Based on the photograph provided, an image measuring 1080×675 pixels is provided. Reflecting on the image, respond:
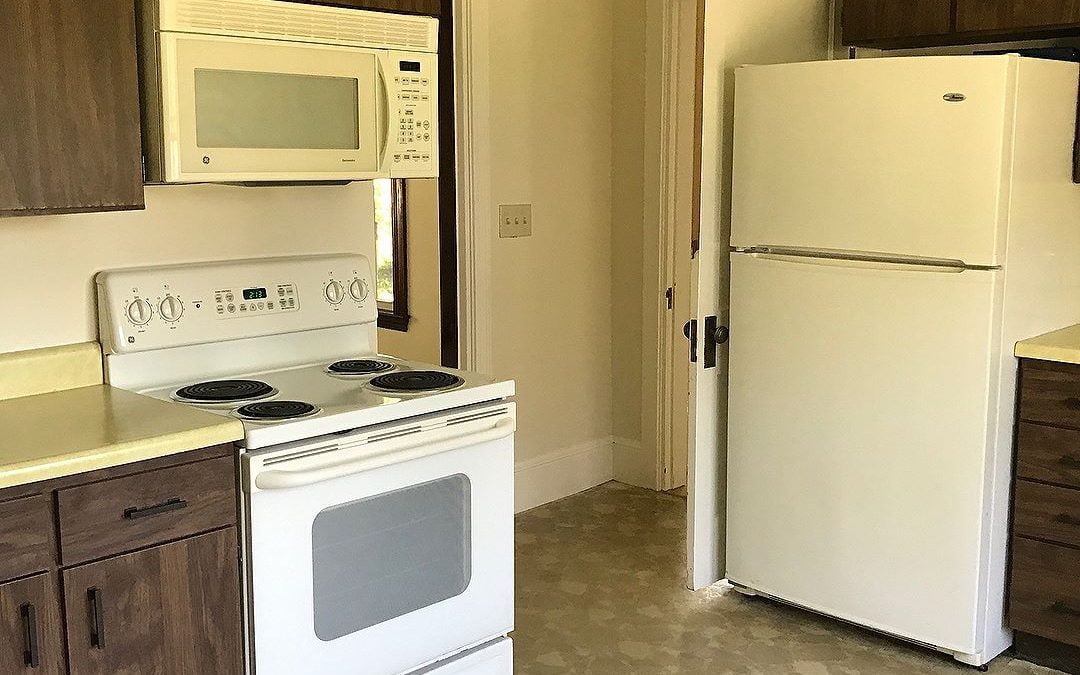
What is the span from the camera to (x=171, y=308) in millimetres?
2535

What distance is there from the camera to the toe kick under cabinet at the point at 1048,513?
291 cm

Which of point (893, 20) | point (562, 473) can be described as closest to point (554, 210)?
point (562, 473)

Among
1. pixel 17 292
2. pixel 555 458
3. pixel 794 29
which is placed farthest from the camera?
pixel 555 458

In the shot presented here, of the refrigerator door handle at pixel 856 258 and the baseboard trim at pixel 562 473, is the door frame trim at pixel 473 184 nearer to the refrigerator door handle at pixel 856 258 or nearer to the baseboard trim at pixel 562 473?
the baseboard trim at pixel 562 473

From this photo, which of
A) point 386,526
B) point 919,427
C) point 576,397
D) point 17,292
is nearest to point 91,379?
point 17,292

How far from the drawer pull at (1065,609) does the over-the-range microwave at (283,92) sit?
196 cm

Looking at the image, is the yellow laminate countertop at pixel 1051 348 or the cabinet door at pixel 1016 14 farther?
the cabinet door at pixel 1016 14

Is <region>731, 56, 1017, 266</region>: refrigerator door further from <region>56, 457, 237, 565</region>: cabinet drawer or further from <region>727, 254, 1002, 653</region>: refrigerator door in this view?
<region>56, 457, 237, 565</region>: cabinet drawer

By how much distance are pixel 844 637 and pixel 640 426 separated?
60.5 inches

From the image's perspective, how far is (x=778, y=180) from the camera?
324cm

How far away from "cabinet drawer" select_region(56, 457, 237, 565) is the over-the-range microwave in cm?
62

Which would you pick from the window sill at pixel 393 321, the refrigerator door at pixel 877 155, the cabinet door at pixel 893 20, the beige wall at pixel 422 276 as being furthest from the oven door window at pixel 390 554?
the window sill at pixel 393 321

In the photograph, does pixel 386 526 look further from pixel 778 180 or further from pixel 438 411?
pixel 778 180

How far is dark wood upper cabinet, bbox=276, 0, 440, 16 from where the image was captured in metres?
2.52
